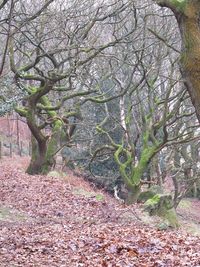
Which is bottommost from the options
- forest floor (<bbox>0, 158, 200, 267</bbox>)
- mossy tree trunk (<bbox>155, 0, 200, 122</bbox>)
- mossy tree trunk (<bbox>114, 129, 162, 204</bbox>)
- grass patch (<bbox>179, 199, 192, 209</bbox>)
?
grass patch (<bbox>179, 199, 192, 209</bbox>)

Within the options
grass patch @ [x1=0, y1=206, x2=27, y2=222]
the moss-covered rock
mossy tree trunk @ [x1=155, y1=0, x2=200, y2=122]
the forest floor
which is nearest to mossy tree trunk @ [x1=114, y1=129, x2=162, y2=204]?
the forest floor

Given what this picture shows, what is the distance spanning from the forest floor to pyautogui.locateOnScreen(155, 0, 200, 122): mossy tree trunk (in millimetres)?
3208

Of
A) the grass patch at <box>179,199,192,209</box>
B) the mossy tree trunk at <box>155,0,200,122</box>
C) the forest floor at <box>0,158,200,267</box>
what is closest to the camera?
the mossy tree trunk at <box>155,0,200,122</box>

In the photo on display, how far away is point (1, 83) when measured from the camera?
47.2ft

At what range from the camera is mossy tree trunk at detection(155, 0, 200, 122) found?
6.08 m

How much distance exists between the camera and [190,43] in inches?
242

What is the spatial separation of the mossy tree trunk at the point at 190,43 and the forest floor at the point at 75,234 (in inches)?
126

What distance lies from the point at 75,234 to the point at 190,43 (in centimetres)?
601

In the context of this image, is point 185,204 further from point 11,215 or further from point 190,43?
point 190,43

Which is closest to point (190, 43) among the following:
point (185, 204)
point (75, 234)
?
point (75, 234)

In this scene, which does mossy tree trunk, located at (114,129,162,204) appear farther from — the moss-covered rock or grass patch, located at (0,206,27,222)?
grass patch, located at (0,206,27,222)

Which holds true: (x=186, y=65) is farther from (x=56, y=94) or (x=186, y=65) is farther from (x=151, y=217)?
(x=56, y=94)

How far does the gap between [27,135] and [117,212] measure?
25185 mm

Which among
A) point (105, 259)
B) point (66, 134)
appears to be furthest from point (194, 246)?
point (66, 134)
